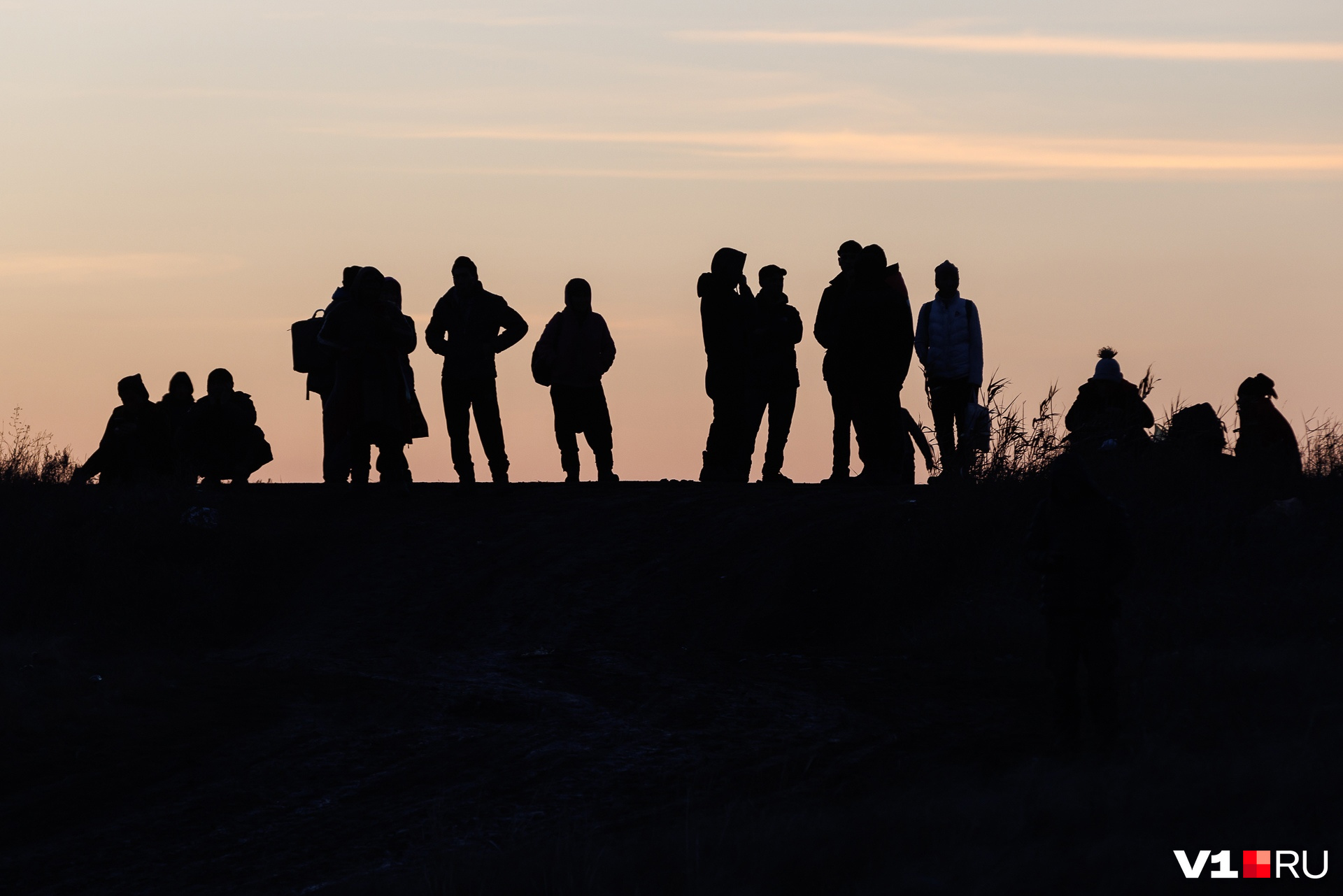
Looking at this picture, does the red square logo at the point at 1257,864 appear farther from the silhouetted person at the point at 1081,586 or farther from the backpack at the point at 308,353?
the backpack at the point at 308,353

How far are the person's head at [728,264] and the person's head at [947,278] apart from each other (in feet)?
5.86

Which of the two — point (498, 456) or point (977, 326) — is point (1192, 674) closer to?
point (977, 326)

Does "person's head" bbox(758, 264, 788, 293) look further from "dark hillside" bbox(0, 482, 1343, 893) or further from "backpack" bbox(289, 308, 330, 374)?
"backpack" bbox(289, 308, 330, 374)

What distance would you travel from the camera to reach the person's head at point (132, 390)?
665 inches

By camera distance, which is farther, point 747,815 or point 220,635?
point 220,635

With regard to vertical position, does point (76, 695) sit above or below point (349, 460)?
below

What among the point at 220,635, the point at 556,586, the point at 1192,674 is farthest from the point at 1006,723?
the point at 220,635

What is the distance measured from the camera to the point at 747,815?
7781 mm

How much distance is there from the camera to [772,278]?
16203 mm

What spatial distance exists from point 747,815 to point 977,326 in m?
8.42

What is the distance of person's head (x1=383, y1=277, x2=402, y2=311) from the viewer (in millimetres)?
14836
